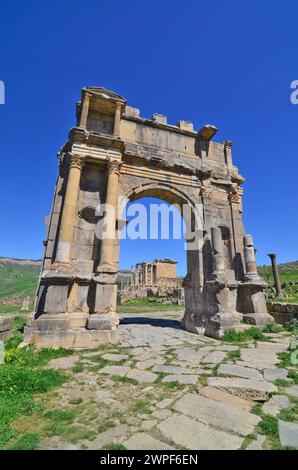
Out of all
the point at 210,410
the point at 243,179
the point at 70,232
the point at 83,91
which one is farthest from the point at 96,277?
the point at 243,179

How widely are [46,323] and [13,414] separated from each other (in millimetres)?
3264

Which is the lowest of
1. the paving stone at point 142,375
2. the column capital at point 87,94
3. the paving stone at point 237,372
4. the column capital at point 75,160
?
the paving stone at point 142,375

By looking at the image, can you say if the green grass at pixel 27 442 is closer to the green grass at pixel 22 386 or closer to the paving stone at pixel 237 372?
the green grass at pixel 22 386

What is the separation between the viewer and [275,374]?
11.9 ft

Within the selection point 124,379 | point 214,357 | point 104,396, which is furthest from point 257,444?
point 214,357

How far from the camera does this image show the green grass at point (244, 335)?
6.18m

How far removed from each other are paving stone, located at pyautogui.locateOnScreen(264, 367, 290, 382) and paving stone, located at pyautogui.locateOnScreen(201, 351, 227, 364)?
2.78 ft

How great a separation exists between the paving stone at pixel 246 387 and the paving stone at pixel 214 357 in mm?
928

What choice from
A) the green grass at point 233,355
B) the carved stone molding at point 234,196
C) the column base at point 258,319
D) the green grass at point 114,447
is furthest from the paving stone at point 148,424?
the carved stone molding at point 234,196

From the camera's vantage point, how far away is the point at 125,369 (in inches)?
156

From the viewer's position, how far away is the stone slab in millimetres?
2221

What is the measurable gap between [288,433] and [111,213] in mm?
6097

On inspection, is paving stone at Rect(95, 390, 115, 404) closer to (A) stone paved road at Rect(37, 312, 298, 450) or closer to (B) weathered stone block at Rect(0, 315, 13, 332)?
(A) stone paved road at Rect(37, 312, 298, 450)

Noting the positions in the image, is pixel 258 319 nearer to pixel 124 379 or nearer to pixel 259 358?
pixel 259 358
